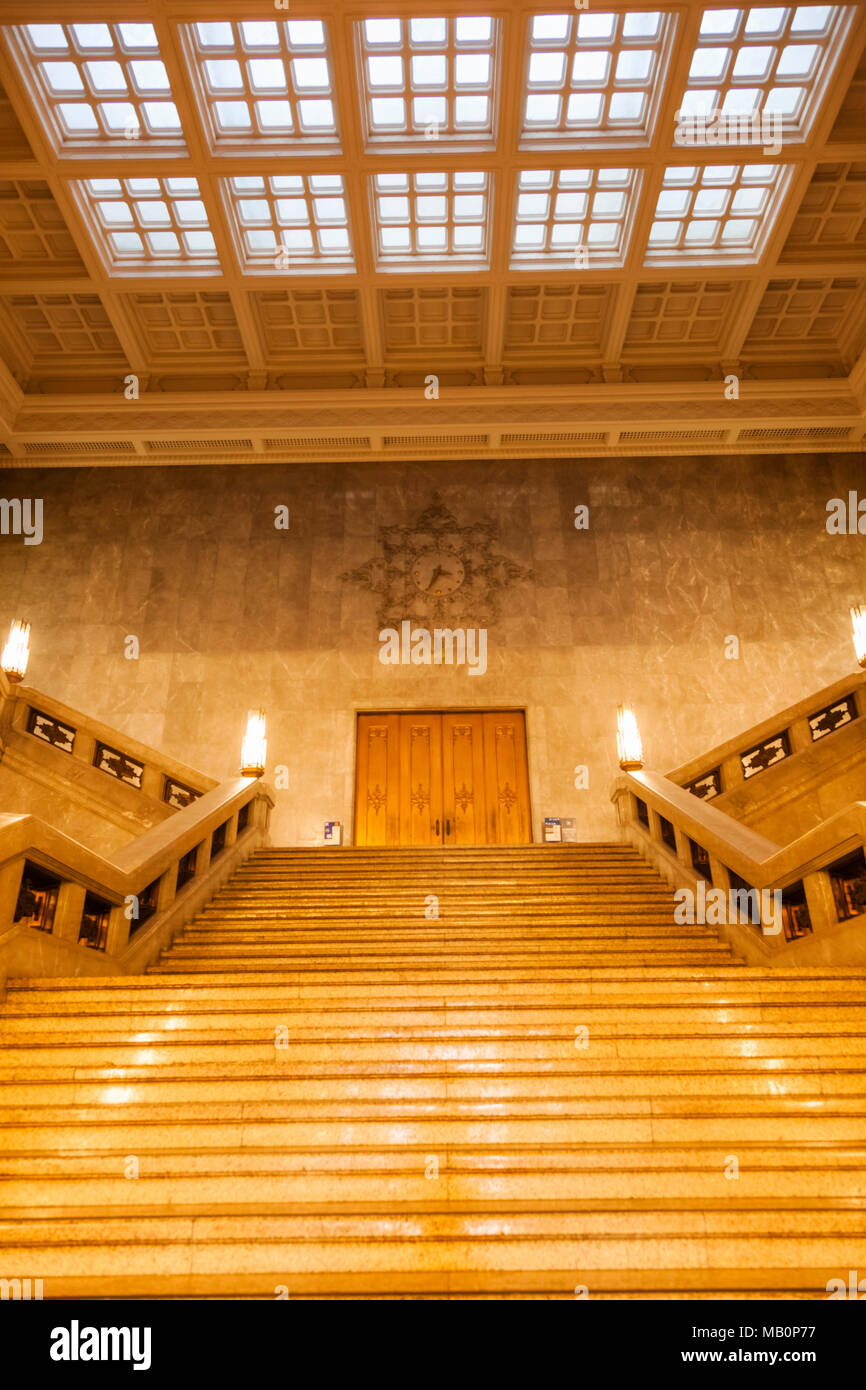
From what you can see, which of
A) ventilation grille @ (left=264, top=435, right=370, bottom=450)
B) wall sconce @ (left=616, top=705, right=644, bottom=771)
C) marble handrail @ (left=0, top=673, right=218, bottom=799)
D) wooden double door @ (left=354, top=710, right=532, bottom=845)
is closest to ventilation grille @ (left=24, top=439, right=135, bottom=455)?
ventilation grille @ (left=264, top=435, right=370, bottom=450)

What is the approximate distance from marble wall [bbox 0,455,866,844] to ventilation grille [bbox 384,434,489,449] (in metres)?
0.69

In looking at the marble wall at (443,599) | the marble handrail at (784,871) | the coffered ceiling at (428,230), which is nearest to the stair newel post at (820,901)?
the marble handrail at (784,871)

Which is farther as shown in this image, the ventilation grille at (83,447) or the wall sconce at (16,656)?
the ventilation grille at (83,447)

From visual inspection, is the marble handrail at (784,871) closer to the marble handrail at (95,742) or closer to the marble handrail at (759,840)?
the marble handrail at (759,840)

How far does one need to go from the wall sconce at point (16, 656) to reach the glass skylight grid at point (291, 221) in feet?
19.3

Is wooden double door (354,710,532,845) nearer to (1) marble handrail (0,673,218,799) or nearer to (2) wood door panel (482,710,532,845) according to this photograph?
(2) wood door panel (482,710,532,845)

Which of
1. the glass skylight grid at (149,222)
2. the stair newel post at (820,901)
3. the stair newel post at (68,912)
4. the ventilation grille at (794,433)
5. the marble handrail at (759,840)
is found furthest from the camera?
the ventilation grille at (794,433)

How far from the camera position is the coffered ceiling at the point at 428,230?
9352 mm

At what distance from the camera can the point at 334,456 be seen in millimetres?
13359

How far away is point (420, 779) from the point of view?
40.3 ft

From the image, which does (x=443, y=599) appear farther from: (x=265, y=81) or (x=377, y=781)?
(x=265, y=81)

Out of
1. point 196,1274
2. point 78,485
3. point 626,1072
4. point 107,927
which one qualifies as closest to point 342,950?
point 107,927

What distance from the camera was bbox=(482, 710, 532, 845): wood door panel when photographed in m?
11.9

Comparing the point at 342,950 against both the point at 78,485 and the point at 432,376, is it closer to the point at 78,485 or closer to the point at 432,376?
the point at 432,376
